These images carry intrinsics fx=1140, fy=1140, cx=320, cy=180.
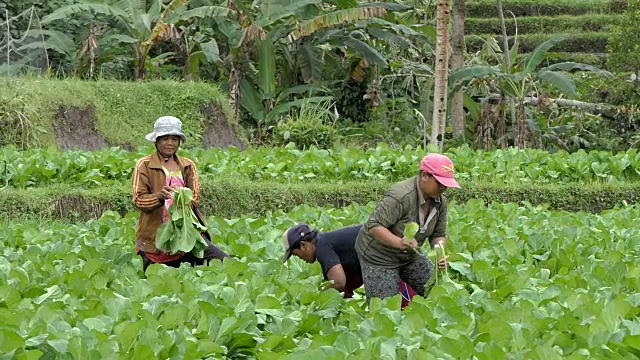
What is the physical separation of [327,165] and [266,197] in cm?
150

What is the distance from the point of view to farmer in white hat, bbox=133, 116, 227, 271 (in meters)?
6.90

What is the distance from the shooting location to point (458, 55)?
58.9 ft

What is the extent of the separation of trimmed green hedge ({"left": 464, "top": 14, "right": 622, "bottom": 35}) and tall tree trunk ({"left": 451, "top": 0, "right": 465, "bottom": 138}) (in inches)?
457

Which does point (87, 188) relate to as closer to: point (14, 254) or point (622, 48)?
point (14, 254)

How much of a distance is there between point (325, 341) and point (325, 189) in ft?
24.1

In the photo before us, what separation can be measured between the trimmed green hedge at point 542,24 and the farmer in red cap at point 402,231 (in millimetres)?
23761

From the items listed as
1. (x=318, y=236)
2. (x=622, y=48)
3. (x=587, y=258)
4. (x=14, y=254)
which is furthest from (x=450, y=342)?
(x=622, y=48)

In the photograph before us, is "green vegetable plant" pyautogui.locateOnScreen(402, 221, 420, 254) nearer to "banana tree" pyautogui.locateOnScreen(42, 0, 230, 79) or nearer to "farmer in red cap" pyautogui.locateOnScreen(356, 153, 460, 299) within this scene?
"farmer in red cap" pyautogui.locateOnScreen(356, 153, 460, 299)

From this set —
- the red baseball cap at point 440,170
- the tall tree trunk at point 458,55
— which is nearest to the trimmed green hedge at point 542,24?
the tall tree trunk at point 458,55

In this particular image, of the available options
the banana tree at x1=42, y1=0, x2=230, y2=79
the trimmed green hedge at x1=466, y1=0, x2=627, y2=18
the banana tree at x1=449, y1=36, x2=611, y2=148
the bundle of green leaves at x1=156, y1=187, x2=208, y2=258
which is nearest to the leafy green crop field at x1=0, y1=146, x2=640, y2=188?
the banana tree at x1=449, y1=36, x2=611, y2=148

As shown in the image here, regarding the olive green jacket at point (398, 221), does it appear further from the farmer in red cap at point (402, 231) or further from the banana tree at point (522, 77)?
the banana tree at point (522, 77)

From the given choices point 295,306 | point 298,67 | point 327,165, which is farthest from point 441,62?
point 295,306

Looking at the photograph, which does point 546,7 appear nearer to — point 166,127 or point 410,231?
point 166,127

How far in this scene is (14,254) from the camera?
7.46 m
